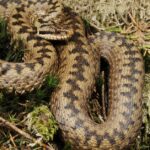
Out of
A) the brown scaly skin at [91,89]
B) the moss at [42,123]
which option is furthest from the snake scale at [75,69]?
the moss at [42,123]

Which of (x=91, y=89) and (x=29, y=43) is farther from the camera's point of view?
(x=29, y=43)

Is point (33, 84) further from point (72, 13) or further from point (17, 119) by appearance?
point (72, 13)

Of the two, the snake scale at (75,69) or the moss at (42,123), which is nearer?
the moss at (42,123)

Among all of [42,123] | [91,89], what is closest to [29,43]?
[91,89]

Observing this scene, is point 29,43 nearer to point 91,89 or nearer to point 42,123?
point 91,89

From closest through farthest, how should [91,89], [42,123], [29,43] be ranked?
[42,123] → [91,89] → [29,43]

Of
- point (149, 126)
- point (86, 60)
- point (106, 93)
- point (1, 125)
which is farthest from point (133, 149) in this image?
point (1, 125)

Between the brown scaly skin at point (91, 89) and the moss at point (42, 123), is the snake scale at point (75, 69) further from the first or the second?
the moss at point (42, 123)

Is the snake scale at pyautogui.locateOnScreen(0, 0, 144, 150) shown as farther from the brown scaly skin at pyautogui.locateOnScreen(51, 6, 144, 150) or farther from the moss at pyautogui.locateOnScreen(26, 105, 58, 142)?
the moss at pyautogui.locateOnScreen(26, 105, 58, 142)

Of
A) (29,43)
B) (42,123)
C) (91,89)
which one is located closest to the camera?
(42,123)
